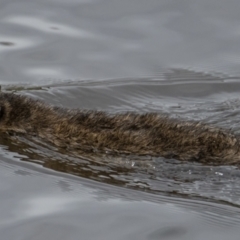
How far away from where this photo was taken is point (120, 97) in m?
11.0

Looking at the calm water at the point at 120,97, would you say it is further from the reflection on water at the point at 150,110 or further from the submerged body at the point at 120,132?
the submerged body at the point at 120,132

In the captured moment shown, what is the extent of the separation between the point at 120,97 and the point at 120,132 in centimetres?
238

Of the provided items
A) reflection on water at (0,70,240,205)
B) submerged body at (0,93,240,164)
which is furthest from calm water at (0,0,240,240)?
submerged body at (0,93,240,164)

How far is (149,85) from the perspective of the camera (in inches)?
445

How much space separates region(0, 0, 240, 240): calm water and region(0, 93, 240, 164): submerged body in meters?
0.12

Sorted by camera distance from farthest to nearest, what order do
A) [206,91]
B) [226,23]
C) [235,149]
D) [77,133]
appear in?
[226,23], [206,91], [77,133], [235,149]

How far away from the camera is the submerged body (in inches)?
330

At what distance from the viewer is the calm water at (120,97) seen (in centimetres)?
734

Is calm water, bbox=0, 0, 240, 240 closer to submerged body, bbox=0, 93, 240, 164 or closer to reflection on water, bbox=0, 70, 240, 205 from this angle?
reflection on water, bbox=0, 70, 240, 205

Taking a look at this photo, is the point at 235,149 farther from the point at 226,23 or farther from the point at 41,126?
the point at 226,23

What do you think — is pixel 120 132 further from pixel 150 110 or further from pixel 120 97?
pixel 120 97

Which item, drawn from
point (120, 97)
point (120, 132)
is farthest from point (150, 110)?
point (120, 132)

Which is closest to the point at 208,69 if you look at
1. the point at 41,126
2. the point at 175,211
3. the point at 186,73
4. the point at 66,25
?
the point at 186,73

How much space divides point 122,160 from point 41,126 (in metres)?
1.04
